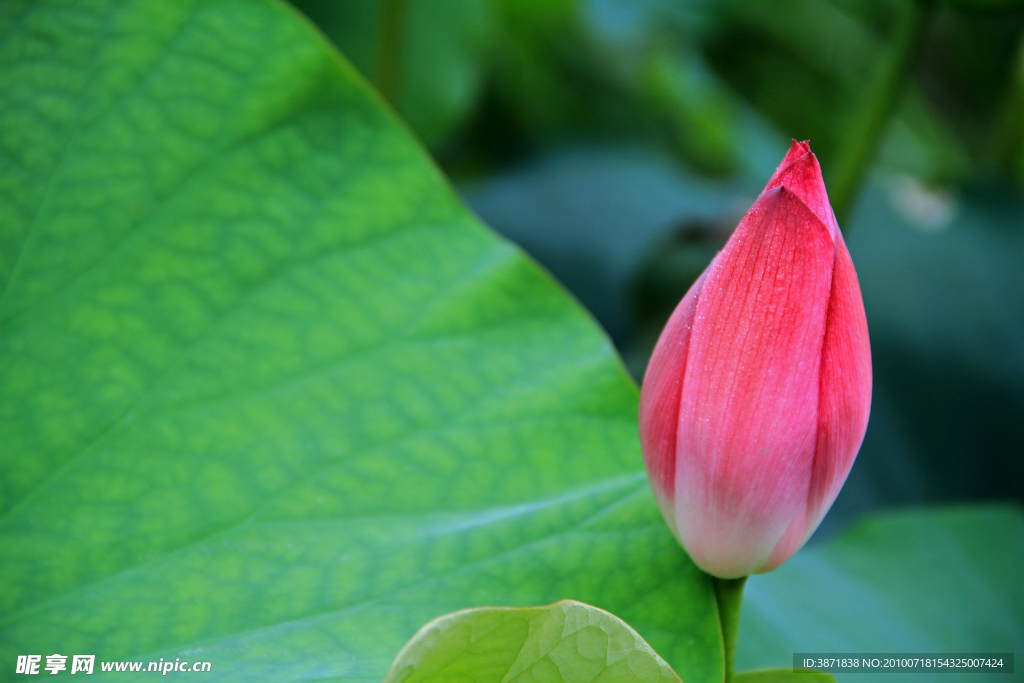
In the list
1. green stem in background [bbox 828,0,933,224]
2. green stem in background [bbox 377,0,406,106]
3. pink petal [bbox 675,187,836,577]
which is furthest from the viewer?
green stem in background [bbox 377,0,406,106]

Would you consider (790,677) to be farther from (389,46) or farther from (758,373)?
(389,46)

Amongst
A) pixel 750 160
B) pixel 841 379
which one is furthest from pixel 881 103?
pixel 750 160

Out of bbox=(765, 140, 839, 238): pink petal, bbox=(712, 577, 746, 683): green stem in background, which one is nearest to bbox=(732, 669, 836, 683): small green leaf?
bbox=(712, 577, 746, 683): green stem in background

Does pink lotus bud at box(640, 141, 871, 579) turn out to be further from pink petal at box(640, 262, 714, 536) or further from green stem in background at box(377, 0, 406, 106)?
green stem in background at box(377, 0, 406, 106)

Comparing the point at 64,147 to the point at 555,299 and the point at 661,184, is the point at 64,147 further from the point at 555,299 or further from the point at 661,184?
the point at 661,184

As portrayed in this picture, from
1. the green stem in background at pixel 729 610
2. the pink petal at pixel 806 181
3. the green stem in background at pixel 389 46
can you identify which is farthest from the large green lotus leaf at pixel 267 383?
the green stem in background at pixel 389 46

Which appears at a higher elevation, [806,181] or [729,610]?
[806,181]

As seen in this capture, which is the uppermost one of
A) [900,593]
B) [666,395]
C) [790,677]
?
[666,395]
